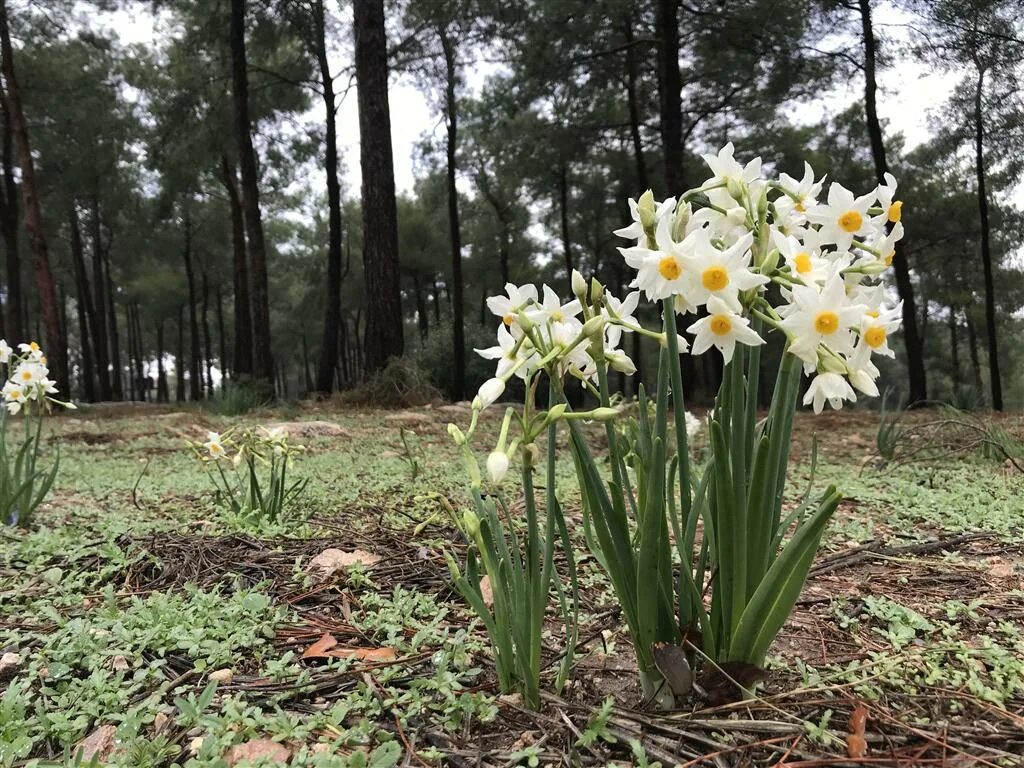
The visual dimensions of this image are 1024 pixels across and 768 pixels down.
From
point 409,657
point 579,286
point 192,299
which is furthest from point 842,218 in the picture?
point 192,299

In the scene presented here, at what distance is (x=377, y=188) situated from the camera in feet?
25.3

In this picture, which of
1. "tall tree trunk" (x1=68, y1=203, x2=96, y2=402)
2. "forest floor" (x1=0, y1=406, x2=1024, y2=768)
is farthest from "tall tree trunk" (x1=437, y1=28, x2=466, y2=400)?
"forest floor" (x1=0, y1=406, x2=1024, y2=768)

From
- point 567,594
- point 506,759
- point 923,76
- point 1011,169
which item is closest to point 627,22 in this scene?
point 923,76

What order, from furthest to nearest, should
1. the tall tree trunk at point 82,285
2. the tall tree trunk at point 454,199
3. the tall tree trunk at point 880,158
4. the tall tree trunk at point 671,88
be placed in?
the tall tree trunk at point 82,285 < the tall tree trunk at point 454,199 < the tall tree trunk at point 671,88 < the tall tree trunk at point 880,158

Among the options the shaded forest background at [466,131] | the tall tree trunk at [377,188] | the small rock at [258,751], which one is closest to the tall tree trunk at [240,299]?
the shaded forest background at [466,131]

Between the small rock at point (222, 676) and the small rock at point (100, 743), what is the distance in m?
0.17

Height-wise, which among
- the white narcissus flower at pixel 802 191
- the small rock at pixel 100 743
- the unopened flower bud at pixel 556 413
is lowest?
the small rock at pixel 100 743

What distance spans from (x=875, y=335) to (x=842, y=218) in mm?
244

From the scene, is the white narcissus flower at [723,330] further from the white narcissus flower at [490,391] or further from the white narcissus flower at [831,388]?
the white narcissus flower at [490,391]

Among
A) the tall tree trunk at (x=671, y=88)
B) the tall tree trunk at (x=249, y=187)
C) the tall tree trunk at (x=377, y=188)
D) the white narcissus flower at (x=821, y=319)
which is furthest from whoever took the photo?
the tall tree trunk at (x=249, y=187)

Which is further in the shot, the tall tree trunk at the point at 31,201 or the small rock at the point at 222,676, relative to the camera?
the tall tree trunk at the point at 31,201

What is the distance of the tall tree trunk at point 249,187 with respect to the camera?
901cm

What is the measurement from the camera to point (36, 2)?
32.6 feet

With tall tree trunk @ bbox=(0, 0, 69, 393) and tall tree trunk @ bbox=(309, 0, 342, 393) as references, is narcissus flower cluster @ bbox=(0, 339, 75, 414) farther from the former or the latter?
tall tree trunk @ bbox=(309, 0, 342, 393)
